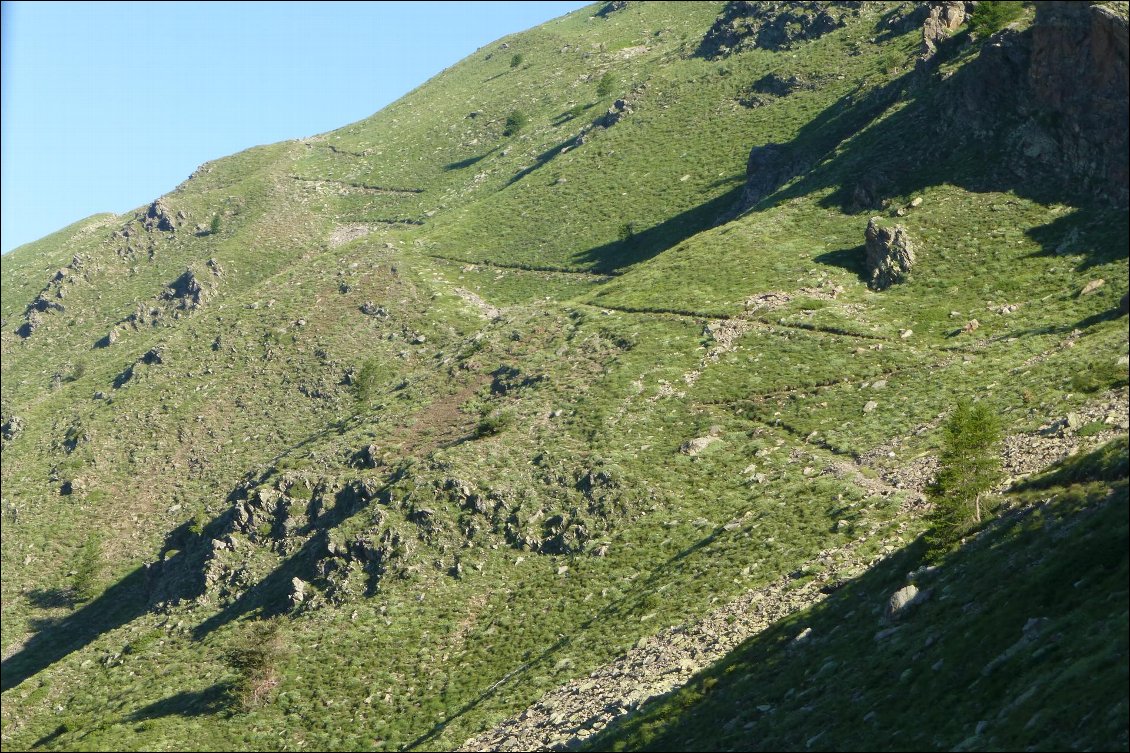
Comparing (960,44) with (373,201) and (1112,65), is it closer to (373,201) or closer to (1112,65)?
(1112,65)

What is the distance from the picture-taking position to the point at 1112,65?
68.0 meters

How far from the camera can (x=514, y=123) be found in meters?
188

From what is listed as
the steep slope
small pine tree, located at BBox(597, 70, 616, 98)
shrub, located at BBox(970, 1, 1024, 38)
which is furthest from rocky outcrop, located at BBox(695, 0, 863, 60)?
shrub, located at BBox(970, 1, 1024, 38)

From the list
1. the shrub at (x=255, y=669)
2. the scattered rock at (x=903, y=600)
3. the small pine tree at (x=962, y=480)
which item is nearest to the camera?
the scattered rock at (x=903, y=600)

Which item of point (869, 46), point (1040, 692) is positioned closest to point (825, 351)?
point (1040, 692)

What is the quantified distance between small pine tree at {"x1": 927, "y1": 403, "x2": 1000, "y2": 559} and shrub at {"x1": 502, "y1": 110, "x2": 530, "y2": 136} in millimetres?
155404

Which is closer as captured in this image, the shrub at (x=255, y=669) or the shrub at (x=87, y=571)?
the shrub at (x=255, y=669)

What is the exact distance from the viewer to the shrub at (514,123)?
187625 millimetres

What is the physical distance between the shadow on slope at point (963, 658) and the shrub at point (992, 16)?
228 feet

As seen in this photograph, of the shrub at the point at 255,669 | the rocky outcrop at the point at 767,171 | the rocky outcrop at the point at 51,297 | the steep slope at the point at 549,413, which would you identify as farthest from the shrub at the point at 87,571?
the rocky outcrop at the point at 767,171

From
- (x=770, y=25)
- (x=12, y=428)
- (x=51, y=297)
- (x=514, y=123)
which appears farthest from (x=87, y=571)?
(x=770, y=25)

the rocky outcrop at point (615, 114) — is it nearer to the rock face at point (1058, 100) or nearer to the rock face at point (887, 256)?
the rock face at point (1058, 100)

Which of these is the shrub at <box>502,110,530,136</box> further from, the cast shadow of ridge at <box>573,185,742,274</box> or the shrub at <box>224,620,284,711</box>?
the shrub at <box>224,620,284,711</box>

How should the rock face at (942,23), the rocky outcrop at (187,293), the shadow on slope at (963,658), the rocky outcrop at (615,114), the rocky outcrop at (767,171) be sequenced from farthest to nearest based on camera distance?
1. the rocky outcrop at (615,114)
2. the rocky outcrop at (187,293)
3. the rocky outcrop at (767,171)
4. the rock face at (942,23)
5. the shadow on slope at (963,658)
